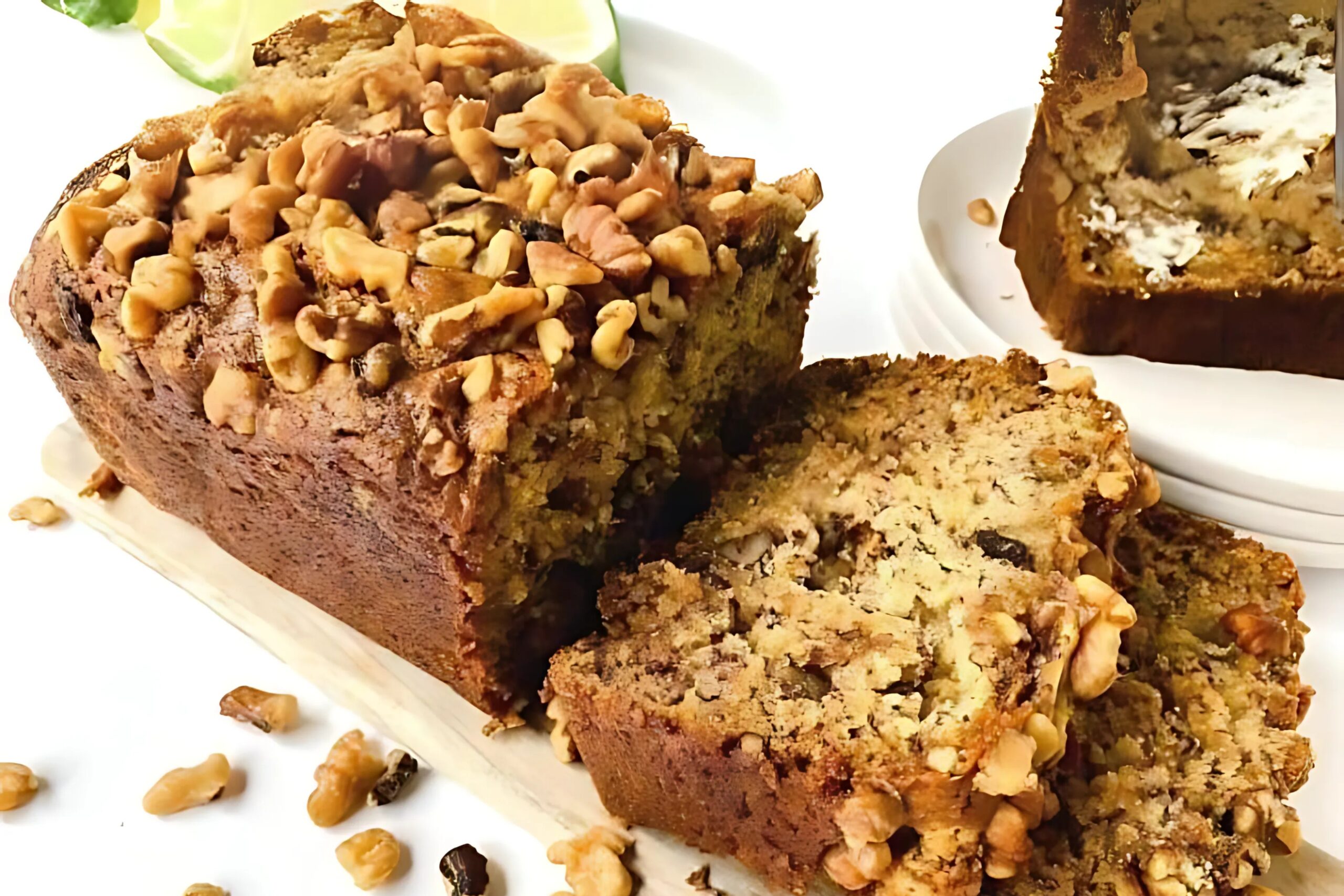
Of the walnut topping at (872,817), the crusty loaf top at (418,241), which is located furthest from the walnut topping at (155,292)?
the walnut topping at (872,817)

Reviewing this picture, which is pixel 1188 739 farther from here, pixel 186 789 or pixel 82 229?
pixel 82 229

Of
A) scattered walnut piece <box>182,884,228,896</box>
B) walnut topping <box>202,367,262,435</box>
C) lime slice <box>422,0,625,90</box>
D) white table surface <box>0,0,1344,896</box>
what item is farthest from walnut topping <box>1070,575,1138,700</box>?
lime slice <box>422,0,625,90</box>

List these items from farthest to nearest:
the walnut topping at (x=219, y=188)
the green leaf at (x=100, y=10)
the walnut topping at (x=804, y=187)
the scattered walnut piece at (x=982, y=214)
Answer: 1. the green leaf at (x=100, y=10)
2. the scattered walnut piece at (x=982, y=214)
3. the walnut topping at (x=804, y=187)
4. the walnut topping at (x=219, y=188)

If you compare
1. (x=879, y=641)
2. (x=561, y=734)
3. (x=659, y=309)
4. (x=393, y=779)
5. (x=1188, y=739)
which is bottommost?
(x=393, y=779)

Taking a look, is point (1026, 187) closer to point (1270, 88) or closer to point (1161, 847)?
point (1270, 88)

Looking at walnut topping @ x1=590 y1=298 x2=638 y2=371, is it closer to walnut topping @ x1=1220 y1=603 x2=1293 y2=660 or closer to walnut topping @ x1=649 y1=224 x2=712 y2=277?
walnut topping @ x1=649 y1=224 x2=712 y2=277

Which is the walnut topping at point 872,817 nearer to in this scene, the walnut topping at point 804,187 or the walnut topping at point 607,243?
the walnut topping at point 607,243

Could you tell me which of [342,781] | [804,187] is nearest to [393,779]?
[342,781]
